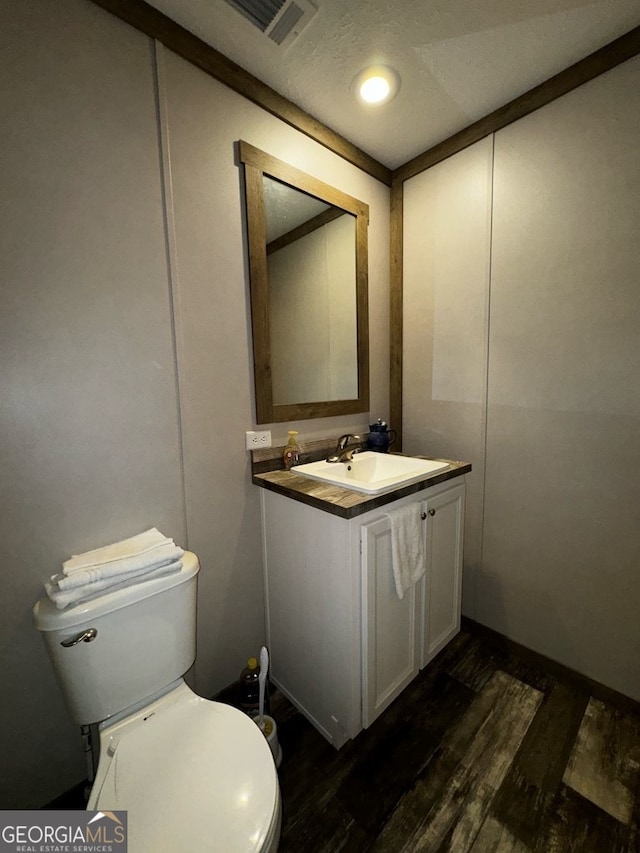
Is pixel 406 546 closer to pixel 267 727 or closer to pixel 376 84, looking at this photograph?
pixel 267 727

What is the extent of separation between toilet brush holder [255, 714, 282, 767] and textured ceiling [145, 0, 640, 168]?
7.95ft

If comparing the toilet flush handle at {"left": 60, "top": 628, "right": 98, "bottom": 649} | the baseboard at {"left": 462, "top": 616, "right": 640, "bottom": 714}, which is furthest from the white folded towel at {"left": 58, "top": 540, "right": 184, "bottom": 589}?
the baseboard at {"left": 462, "top": 616, "right": 640, "bottom": 714}

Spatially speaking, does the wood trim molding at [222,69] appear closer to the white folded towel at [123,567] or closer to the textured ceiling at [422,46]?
the textured ceiling at [422,46]

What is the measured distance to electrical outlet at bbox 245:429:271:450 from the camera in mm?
1457

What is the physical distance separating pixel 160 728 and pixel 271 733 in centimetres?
45

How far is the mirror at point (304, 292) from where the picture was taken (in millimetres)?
1437

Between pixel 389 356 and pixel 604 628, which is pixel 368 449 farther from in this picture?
pixel 604 628

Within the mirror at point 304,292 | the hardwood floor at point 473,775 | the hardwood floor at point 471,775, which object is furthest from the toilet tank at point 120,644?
the mirror at point 304,292

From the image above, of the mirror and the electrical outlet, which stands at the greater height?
the mirror

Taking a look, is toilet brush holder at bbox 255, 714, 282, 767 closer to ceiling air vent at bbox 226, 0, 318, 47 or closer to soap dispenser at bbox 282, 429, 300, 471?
soap dispenser at bbox 282, 429, 300, 471

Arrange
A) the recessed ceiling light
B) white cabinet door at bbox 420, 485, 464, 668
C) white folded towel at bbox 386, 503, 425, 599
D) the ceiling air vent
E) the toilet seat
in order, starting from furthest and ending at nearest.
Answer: white cabinet door at bbox 420, 485, 464, 668 → the recessed ceiling light → white folded towel at bbox 386, 503, 425, 599 → the ceiling air vent → the toilet seat

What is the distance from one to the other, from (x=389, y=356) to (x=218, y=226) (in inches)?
46.2

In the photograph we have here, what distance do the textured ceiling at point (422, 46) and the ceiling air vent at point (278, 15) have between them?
0.09 ft

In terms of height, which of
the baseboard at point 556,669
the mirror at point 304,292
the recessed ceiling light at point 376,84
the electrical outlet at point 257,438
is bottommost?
the baseboard at point 556,669
